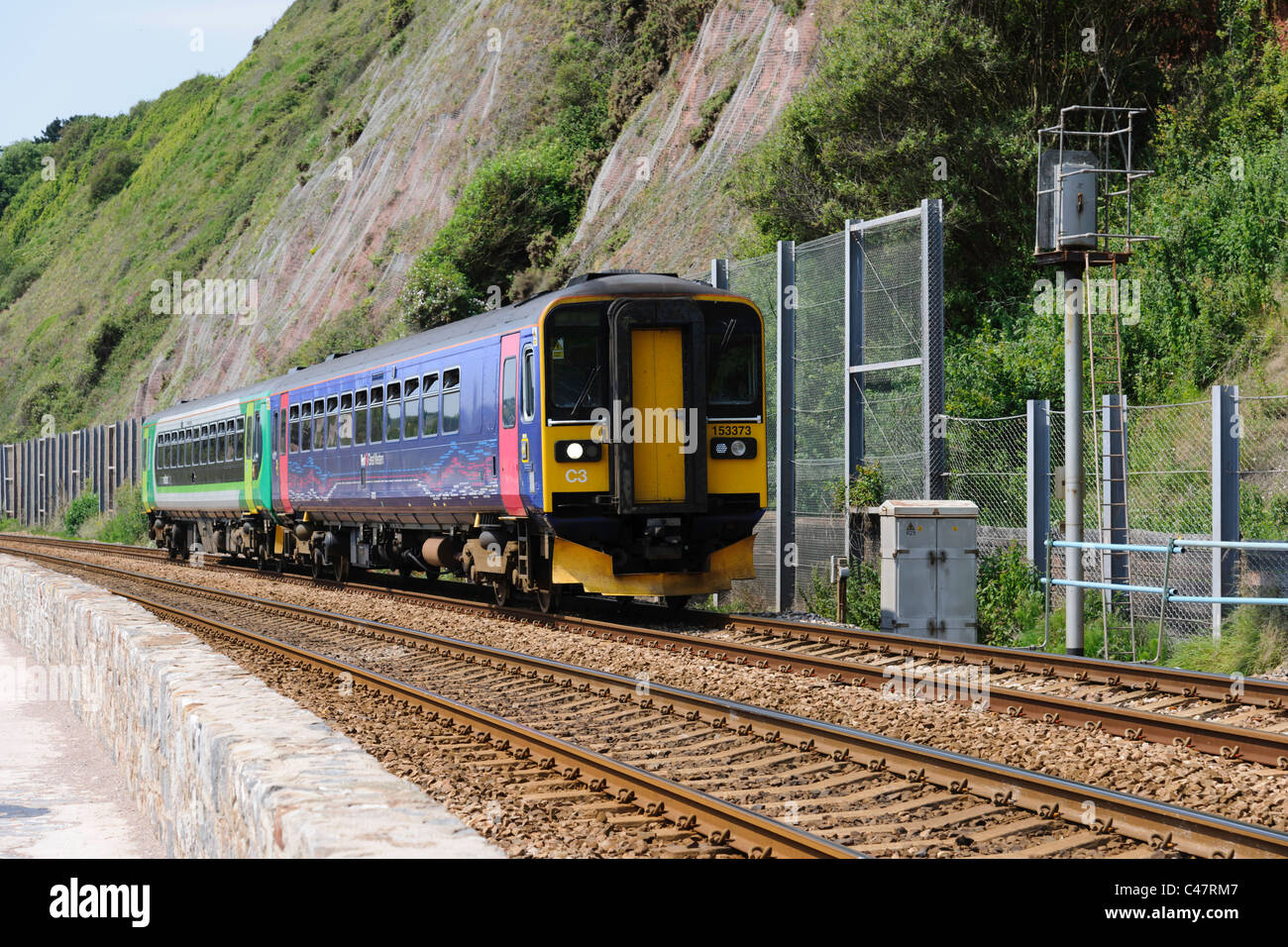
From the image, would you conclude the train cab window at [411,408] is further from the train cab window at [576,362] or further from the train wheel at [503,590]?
the train cab window at [576,362]

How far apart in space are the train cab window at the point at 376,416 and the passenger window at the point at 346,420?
0.94 m

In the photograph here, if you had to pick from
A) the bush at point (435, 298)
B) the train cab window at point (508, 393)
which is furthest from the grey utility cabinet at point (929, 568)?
the bush at point (435, 298)

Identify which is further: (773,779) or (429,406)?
(429,406)

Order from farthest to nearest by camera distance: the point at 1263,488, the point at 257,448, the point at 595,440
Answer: the point at 257,448, the point at 595,440, the point at 1263,488

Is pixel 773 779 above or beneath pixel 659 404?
beneath

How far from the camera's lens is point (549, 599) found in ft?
54.1

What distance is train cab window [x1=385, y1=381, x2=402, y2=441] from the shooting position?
19156 millimetres

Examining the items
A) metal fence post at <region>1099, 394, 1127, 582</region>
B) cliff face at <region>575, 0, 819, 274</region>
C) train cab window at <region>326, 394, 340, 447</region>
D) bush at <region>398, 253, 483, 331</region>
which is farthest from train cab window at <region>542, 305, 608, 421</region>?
bush at <region>398, 253, 483, 331</region>

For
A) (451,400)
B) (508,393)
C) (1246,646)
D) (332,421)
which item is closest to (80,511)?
(332,421)

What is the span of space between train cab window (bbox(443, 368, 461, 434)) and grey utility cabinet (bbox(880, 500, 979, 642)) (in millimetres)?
5713

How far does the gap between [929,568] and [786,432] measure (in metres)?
3.64

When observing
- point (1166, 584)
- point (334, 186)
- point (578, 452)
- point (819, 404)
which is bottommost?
point (1166, 584)

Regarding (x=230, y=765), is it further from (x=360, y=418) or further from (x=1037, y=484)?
(x=360, y=418)
